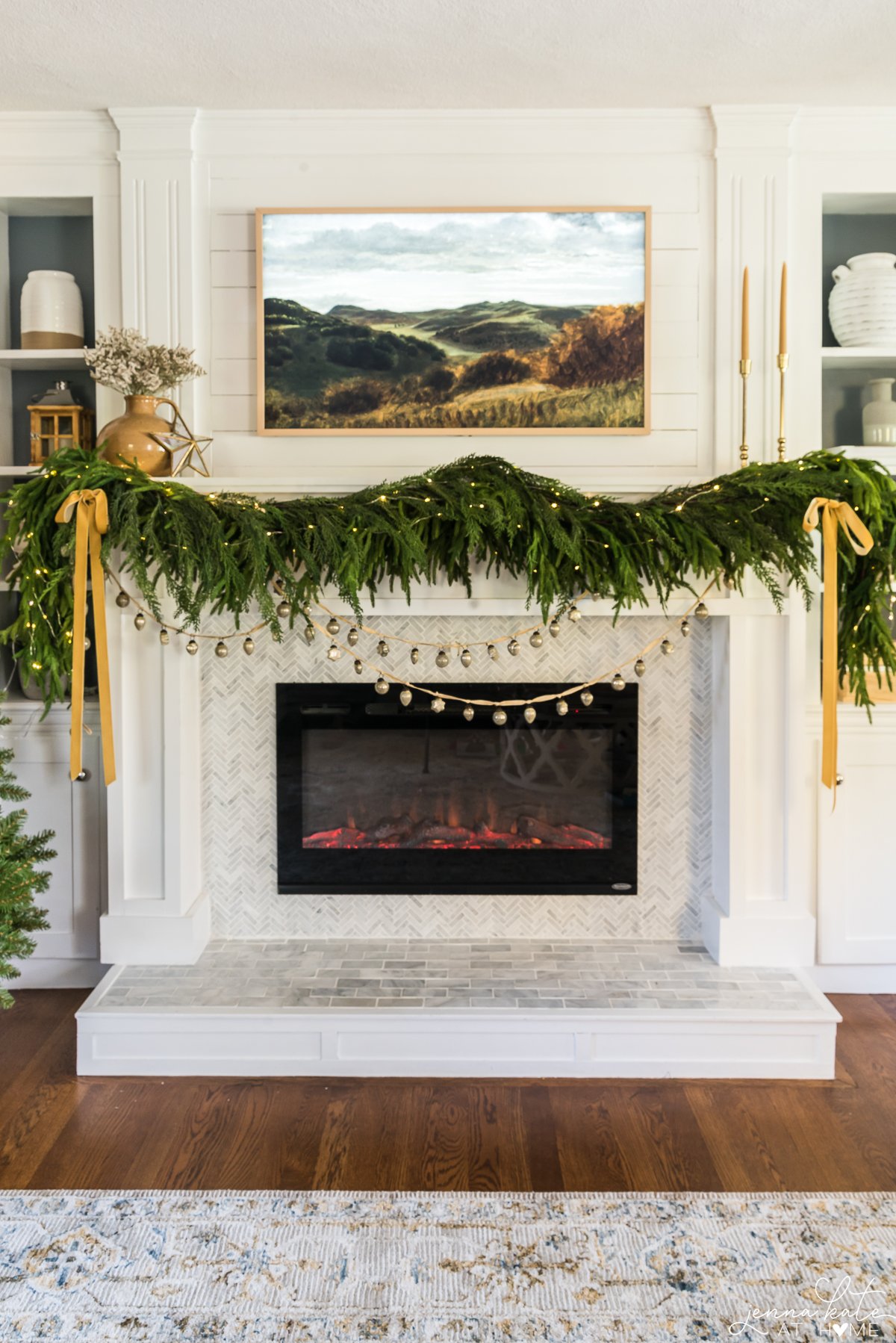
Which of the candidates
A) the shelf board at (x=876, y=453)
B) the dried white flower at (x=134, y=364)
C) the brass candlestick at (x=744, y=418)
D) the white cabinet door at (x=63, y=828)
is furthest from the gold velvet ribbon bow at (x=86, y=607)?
the shelf board at (x=876, y=453)

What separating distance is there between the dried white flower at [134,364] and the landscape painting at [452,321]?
29cm

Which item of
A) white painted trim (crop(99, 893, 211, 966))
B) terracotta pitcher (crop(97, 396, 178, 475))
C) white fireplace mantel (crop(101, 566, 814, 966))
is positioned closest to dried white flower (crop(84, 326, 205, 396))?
terracotta pitcher (crop(97, 396, 178, 475))

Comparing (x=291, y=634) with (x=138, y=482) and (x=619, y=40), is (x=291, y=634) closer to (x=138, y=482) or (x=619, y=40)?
(x=138, y=482)

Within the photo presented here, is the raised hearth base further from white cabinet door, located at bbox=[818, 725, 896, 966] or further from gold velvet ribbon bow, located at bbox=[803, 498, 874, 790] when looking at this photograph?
gold velvet ribbon bow, located at bbox=[803, 498, 874, 790]

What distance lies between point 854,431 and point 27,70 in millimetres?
2478

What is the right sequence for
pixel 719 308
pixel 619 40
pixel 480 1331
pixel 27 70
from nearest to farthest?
pixel 480 1331 → pixel 619 40 → pixel 27 70 → pixel 719 308

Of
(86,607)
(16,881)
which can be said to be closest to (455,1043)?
(16,881)

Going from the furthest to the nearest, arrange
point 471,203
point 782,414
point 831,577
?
1. point 471,203
2. point 782,414
3. point 831,577

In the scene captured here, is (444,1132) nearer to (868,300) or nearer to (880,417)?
(880,417)

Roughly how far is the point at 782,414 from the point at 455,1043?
1834mm

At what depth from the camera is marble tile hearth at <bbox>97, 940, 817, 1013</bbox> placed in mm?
2352

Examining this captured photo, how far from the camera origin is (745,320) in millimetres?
2469

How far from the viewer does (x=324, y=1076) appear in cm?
232

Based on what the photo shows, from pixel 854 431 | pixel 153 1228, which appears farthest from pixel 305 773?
pixel 854 431
